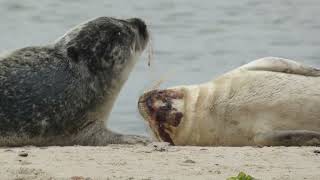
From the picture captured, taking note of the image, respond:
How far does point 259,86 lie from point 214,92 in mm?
334

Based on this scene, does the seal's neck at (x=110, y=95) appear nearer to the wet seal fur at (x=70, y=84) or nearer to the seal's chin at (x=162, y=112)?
the wet seal fur at (x=70, y=84)

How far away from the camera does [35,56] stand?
7.62 meters

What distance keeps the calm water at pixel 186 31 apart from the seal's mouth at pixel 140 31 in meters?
1.69

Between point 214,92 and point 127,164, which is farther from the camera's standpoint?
point 214,92

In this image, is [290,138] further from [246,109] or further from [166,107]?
[166,107]

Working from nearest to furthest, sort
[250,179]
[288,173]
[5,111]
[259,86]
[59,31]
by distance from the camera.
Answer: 1. [250,179]
2. [288,173]
3. [5,111]
4. [259,86]
5. [59,31]

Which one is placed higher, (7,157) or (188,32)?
(7,157)

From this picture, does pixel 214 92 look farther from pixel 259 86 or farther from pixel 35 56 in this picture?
pixel 35 56

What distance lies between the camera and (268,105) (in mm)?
7824

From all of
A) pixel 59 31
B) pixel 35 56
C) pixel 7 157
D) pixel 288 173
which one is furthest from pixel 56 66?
pixel 59 31

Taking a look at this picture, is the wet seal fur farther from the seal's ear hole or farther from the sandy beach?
the sandy beach

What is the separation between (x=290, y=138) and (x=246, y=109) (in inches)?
15.7

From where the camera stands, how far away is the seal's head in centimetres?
789

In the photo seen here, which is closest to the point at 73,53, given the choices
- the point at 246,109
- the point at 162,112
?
the point at 162,112
